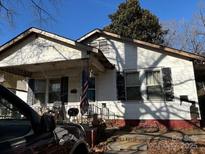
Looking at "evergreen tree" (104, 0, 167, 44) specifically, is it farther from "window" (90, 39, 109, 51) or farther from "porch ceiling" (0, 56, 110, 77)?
"porch ceiling" (0, 56, 110, 77)

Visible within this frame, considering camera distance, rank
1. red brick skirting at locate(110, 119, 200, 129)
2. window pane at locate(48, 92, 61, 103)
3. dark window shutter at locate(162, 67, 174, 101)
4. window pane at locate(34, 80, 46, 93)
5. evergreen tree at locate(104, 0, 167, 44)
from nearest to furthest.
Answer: red brick skirting at locate(110, 119, 200, 129) < dark window shutter at locate(162, 67, 174, 101) < window pane at locate(48, 92, 61, 103) < window pane at locate(34, 80, 46, 93) < evergreen tree at locate(104, 0, 167, 44)

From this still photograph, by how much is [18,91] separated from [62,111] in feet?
12.4

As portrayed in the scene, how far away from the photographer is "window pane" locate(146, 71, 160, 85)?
11898 mm

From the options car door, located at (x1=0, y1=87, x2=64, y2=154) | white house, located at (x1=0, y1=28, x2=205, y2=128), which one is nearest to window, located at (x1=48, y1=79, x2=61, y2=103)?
white house, located at (x1=0, y1=28, x2=205, y2=128)

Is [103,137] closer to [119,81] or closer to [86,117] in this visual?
[86,117]

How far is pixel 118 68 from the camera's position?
1262 cm

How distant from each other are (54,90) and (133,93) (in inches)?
179

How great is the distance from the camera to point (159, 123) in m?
11.5

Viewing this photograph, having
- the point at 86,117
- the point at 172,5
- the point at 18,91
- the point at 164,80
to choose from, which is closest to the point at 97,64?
the point at 86,117

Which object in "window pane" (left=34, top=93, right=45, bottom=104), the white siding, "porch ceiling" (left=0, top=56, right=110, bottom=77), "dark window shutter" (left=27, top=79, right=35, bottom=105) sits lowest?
"window pane" (left=34, top=93, right=45, bottom=104)

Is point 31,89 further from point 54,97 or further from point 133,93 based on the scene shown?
point 133,93

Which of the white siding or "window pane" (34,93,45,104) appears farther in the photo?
"window pane" (34,93,45,104)

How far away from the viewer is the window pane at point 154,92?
11742 millimetres

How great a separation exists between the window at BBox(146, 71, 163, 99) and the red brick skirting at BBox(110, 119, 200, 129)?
4.11ft
